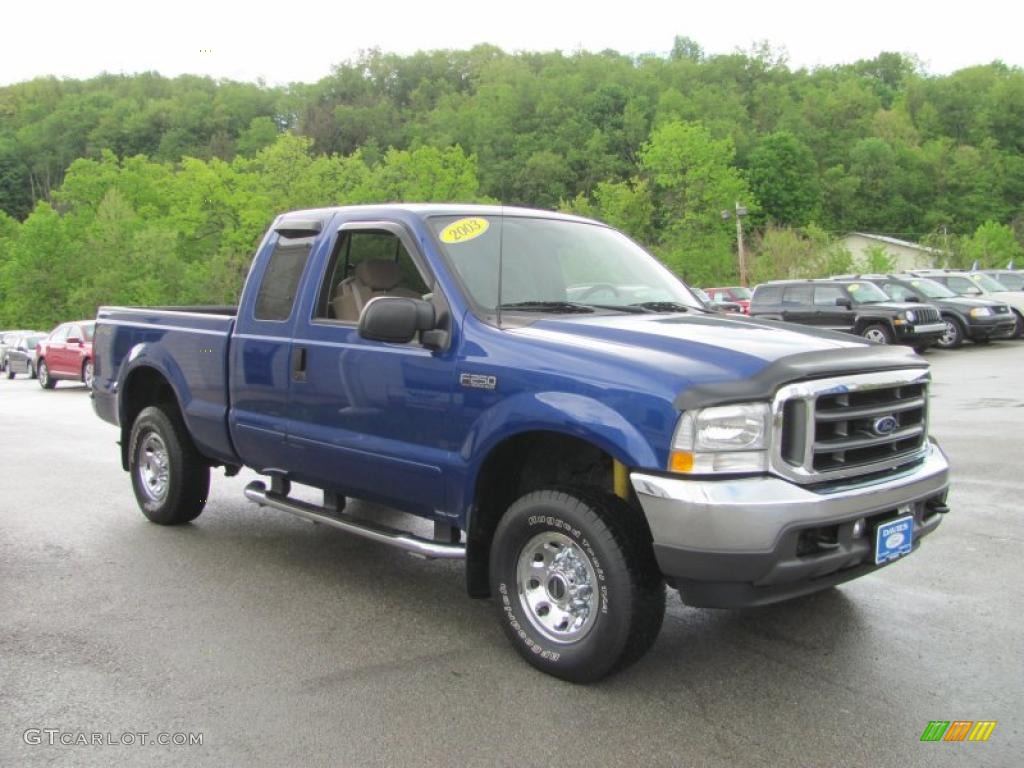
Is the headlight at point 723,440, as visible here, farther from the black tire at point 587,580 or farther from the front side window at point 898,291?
the front side window at point 898,291

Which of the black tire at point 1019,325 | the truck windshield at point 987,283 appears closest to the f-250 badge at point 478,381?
the black tire at point 1019,325

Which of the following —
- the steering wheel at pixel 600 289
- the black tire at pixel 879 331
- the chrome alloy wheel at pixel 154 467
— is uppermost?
the steering wheel at pixel 600 289

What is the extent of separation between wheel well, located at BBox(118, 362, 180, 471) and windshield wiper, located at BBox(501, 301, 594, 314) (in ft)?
11.0

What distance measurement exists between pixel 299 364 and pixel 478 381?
1.45m

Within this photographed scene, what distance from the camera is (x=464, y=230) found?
4883mm

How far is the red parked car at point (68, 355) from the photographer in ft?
72.5

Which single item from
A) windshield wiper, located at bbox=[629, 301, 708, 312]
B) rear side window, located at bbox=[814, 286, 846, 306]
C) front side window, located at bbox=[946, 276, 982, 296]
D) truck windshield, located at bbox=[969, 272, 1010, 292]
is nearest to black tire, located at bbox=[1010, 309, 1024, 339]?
front side window, located at bbox=[946, 276, 982, 296]

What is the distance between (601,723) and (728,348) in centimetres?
156

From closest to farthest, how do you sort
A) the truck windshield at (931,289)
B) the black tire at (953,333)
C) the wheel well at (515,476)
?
the wheel well at (515,476)
the black tire at (953,333)
the truck windshield at (931,289)

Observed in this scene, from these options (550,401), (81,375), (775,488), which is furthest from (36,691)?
(81,375)

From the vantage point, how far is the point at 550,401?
3.91 m

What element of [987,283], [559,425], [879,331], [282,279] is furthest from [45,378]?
[987,283]

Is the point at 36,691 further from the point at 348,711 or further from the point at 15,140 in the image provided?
the point at 15,140

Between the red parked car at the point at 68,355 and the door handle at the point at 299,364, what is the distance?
18306mm
